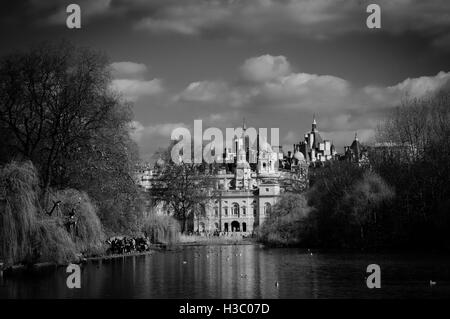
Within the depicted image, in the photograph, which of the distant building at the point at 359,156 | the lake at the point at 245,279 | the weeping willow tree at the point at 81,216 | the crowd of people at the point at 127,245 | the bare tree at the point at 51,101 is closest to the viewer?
the lake at the point at 245,279

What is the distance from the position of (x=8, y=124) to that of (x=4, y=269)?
1166 centimetres

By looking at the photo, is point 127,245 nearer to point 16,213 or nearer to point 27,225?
point 27,225

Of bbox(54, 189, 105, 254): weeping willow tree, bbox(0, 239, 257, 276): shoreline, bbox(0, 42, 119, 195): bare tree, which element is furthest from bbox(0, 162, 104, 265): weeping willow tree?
bbox(0, 42, 119, 195): bare tree

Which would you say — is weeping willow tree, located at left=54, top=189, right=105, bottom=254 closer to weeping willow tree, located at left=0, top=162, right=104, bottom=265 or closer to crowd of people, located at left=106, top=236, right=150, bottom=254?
weeping willow tree, located at left=0, top=162, right=104, bottom=265

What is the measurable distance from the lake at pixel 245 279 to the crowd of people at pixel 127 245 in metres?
4.90

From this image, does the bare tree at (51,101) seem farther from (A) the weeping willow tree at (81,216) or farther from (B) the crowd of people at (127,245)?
(B) the crowd of people at (127,245)

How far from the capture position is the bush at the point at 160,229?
58328mm

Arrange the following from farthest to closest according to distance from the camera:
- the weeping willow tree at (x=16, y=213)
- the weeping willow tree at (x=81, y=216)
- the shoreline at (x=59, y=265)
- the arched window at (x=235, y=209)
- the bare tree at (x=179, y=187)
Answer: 1. the arched window at (x=235, y=209)
2. the bare tree at (x=179, y=187)
3. the weeping willow tree at (x=81, y=216)
4. the shoreline at (x=59, y=265)
5. the weeping willow tree at (x=16, y=213)

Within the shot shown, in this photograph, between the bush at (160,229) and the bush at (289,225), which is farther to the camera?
the bush at (289,225)

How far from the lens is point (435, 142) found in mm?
50781

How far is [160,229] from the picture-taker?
193 ft

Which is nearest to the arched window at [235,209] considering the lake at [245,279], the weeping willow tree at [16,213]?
the lake at [245,279]

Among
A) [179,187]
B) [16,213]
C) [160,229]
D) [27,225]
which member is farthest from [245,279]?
[179,187]

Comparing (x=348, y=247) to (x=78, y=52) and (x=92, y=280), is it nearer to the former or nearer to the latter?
(x=78, y=52)
